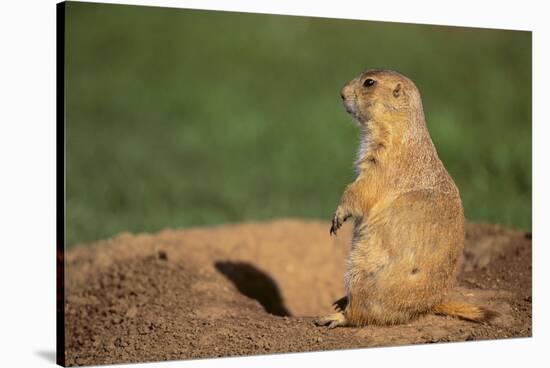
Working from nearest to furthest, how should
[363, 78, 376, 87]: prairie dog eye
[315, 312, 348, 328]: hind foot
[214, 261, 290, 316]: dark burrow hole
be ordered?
[315, 312, 348, 328]: hind foot
[363, 78, 376, 87]: prairie dog eye
[214, 261, 290, 316]: dark burrow hole

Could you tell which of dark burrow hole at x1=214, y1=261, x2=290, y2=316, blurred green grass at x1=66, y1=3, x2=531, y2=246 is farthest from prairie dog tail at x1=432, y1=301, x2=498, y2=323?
blurred green grass at x1=66, y1=3, x2=531, y2=246

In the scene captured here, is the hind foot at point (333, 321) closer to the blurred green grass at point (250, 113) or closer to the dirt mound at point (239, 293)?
the dirt mound at point (239, 293)

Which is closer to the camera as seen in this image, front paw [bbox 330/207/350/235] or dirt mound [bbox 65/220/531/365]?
front paw [bbox 330/207/350/235]

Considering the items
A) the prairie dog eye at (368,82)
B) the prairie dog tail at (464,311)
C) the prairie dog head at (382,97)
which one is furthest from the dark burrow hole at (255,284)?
the prairie dog eye at (368,82)

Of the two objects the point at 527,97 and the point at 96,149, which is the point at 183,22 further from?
the point at 527,97

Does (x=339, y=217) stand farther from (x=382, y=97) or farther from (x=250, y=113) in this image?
(x=250, y=113)

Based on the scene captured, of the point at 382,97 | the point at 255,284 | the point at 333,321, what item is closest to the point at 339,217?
the point at 333,321

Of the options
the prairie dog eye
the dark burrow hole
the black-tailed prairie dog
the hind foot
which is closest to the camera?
the black-tailed prairie dog

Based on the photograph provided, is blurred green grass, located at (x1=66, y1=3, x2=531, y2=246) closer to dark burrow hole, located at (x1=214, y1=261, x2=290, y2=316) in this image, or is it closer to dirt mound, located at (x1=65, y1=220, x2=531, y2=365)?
dirt mound, located at (x1=65, y1=220, x2=531, y2=365)
